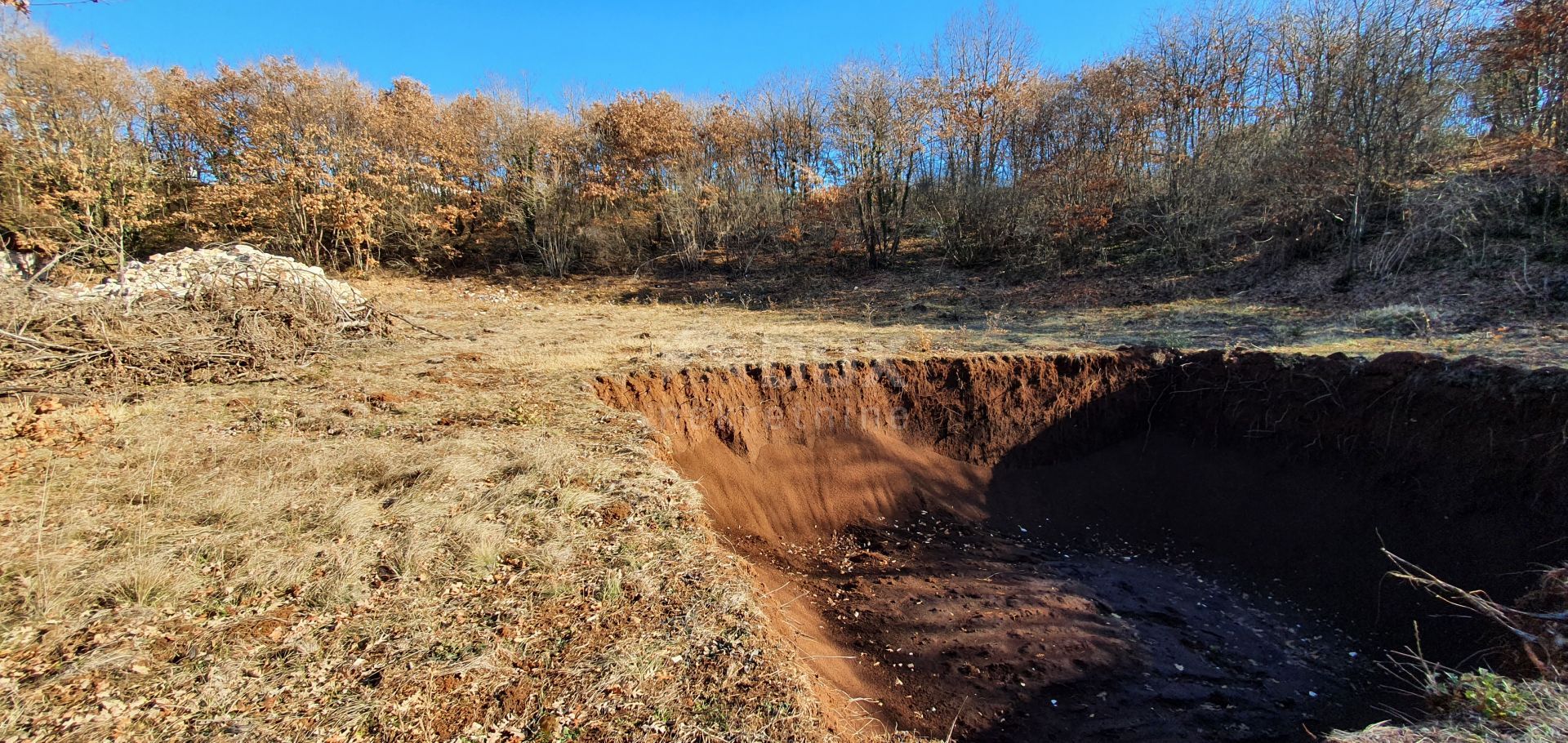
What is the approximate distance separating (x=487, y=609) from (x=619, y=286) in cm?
1796

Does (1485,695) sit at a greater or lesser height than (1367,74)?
lesser

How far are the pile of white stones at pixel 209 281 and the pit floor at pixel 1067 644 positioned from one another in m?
7.07

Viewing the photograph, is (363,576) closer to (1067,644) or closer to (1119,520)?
(1067,644)

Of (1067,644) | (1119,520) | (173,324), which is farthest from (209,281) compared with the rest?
(1119,520)

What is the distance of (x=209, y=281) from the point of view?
7.28 metres

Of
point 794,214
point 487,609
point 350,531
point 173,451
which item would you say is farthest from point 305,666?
point 794,214

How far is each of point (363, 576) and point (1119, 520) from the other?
8.63 metres

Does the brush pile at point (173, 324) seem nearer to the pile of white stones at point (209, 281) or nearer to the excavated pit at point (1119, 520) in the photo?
the pile of white stones at point (209, 281)


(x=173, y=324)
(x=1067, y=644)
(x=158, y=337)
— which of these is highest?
(x=173, y=324)

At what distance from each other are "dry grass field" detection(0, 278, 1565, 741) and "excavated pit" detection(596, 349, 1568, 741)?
872 mm

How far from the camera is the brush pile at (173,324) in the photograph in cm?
543

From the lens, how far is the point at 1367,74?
12766 mm

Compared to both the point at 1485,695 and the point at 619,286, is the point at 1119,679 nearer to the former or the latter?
the point at 1485,695

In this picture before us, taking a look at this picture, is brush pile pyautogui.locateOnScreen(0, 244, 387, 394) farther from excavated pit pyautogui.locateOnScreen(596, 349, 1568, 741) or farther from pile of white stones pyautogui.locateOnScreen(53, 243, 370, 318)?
excavated pit pyautogui.locateOnScreen(596, 349, 1568, 741)
